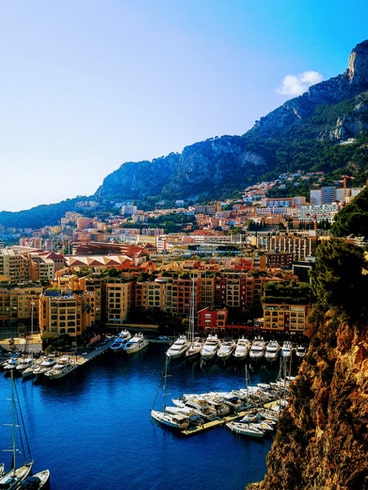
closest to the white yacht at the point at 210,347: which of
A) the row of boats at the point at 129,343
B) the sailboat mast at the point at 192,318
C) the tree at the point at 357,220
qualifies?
the sailboat mast at the point at 192,318

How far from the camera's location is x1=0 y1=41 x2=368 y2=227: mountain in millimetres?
120787

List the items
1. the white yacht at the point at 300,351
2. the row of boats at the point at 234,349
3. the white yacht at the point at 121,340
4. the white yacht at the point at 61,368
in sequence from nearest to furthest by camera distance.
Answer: the white yacht at the point at 61,368, the white yacht at the point at 300,351, the row of boats at the point at 234,349, the white yacht at the point at 121,340

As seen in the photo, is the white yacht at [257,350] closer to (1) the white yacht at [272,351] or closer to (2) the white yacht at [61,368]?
(1) the white yacht at [272,351]

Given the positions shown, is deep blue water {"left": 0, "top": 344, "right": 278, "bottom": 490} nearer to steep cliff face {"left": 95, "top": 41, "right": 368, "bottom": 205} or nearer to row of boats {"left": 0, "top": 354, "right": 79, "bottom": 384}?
row of boats {"left": 0, "top": 354, "right": 79, "bottom": 384}

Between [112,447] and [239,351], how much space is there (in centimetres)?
1361

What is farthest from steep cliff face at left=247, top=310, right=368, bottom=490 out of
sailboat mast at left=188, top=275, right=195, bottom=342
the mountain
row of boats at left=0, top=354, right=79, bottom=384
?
the mountain

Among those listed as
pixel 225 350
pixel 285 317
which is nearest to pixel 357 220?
pixel 225 350

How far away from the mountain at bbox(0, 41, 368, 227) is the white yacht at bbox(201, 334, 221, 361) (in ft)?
238

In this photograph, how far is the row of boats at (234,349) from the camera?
34.4 meters

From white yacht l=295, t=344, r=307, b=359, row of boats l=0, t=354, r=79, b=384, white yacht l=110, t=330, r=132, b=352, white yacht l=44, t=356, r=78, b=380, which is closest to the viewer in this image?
white yacht l=44, t=356, r=78, b=380

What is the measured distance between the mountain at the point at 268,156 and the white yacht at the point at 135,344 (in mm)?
72783

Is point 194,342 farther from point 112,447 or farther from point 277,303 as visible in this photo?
point 112,447

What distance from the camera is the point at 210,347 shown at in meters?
35.9

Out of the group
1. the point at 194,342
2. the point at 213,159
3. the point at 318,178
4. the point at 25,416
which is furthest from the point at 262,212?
the point at 25,416
